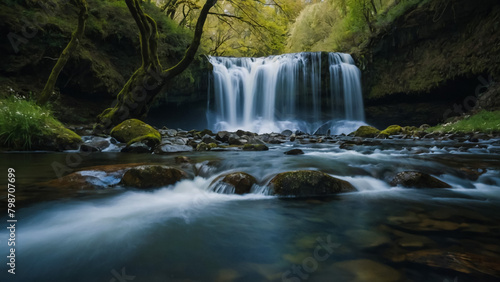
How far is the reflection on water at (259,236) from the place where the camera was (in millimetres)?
1349

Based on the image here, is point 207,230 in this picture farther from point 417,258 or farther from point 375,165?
point 375,165

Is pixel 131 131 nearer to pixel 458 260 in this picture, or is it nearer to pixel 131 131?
pixel 131 131

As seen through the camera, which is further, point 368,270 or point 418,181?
point 418,181

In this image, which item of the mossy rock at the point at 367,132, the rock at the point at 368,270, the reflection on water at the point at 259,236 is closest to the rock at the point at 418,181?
the reflection on water at the point at 259,236

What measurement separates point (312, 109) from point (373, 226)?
16371mm

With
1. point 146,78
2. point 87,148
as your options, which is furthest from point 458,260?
point 146,78

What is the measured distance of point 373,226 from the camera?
1.99 metres

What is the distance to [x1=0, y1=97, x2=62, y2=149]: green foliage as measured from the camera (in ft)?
18.8

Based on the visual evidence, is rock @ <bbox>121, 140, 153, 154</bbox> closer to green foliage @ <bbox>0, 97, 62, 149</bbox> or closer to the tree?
green foliage @ <bbox>0, 97, 62, 149</bbox>

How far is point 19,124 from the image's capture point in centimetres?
589

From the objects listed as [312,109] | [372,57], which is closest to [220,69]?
[312,109]

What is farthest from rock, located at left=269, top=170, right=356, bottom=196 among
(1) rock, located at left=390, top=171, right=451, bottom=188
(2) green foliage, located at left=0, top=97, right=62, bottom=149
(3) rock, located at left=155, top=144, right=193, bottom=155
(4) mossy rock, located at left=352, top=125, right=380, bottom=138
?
(4) mossy rock, located at left=352, top=125, right=380, bottom=138

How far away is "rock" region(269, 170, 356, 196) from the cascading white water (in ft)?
42.8

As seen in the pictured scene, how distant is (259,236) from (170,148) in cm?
521
